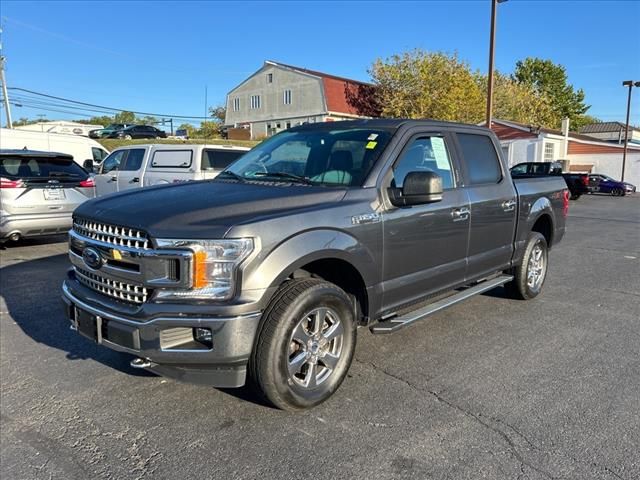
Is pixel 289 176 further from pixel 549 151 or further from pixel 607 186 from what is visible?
pixel 549 151

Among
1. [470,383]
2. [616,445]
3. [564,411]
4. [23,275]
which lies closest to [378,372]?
[470,383]

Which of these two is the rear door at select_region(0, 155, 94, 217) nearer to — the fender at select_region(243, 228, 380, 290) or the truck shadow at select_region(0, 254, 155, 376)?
the truck shadow at select_region(0, 254, 155, 376)

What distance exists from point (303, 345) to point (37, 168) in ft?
23.8

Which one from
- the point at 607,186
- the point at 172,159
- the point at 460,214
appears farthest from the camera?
the point at 607,186

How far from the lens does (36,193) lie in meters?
8.28

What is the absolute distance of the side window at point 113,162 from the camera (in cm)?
1158

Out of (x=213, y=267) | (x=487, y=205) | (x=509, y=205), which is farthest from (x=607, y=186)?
(x=213, y=267)

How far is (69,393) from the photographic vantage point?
359cm

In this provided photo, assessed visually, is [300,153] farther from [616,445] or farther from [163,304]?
[616,445]

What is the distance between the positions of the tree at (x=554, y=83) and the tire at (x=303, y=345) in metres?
Answer: 71.5

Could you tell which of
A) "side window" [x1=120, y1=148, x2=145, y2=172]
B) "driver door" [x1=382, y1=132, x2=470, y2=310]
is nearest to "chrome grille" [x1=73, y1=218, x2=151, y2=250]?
"driver door" [x1=382, y1=132, x2=470, y2=310]

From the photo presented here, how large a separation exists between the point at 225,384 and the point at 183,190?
1.44m

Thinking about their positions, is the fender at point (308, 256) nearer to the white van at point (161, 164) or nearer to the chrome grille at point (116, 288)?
the chrome grille at point (116, 288)

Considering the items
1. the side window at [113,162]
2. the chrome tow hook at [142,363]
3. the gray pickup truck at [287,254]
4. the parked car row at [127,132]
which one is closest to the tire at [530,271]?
the gray pickup truck at [287,254]
